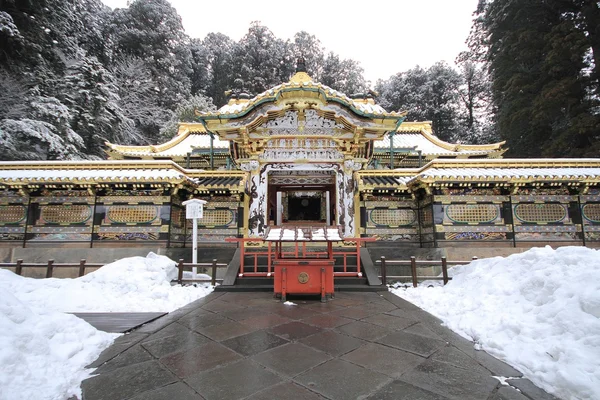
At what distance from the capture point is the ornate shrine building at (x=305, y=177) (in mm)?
10266

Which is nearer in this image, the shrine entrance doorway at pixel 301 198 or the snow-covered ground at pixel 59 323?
the snow-covered ground at pixel 59 323

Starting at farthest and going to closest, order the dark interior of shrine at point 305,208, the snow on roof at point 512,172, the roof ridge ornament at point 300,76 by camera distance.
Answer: the dark interior of shrine at point 305,208 < the roof ridge ornament at point 300,76 < the snow on roof at point 512,172

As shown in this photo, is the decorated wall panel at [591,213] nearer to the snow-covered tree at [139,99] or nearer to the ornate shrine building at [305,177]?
the ornate shrine building at [305,177]

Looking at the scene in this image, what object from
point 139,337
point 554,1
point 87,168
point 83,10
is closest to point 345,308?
point 139,337

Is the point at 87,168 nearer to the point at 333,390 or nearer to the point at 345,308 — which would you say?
the point at 345,308

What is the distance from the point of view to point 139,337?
4301 mm

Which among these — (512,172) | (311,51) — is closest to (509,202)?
(512,172)

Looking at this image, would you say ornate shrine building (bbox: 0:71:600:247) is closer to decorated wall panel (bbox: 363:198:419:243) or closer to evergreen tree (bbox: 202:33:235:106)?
decorated wall panel (bbox: 363:198:419:243)

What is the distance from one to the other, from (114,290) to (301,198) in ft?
54.1

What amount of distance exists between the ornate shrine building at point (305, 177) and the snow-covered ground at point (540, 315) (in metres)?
4.77

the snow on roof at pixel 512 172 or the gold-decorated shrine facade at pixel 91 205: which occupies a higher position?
the snow on roof at pixel 512 172

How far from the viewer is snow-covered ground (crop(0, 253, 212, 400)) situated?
2.73 meters

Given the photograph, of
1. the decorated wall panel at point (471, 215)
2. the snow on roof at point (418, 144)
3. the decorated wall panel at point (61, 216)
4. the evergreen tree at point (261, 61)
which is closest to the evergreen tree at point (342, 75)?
the evergreen tree at point (261, 61)

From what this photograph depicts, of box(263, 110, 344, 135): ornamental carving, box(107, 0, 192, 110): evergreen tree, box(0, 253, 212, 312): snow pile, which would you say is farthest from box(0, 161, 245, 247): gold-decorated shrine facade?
box(107, 0, 192, 110): evergreen tree
